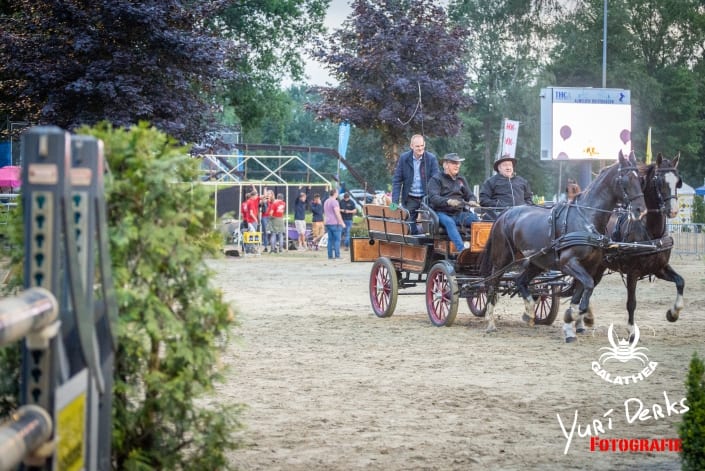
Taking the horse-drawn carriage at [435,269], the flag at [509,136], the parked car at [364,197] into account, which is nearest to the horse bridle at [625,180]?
the horse-drawn carriage at [435,269]

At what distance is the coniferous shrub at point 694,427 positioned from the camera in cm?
503

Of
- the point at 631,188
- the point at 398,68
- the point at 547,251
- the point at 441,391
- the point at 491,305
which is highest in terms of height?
the point at 398,68

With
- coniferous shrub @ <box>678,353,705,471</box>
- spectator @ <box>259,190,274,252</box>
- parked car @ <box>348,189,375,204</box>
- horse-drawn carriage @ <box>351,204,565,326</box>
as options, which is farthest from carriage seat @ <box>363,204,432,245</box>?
parked car @ <box>348,189,375,204</box>

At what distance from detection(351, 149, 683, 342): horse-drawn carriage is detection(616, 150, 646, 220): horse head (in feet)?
0.03

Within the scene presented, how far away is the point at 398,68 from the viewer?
31.7 m

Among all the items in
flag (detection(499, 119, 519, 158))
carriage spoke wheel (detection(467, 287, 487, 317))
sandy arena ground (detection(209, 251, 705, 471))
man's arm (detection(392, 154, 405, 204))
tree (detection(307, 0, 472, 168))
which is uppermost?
tree (detection(307, 0, 472, 168))

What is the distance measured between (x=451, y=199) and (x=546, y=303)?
1.89m

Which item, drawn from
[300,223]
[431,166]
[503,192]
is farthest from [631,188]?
[300,223]

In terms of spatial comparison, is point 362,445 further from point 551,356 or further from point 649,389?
point 551,356

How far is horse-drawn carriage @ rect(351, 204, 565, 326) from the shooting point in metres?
13.1

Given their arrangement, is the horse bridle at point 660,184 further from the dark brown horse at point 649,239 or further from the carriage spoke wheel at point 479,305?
the carriage spoke wheel at point 479,305

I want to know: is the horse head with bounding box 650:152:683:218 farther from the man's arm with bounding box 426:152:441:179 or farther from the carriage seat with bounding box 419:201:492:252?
the man's arm with bounding box 426:152:441:179

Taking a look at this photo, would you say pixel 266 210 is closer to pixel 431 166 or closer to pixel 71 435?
pixel 431 166

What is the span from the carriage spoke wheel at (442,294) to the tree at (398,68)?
18.1 metres
